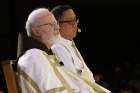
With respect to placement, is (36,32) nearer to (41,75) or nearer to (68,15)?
(41,75)

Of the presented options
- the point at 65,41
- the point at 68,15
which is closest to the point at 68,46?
the point at 65,41

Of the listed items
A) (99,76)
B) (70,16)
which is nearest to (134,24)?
(99,76)

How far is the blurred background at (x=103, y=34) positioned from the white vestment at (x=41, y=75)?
5.10 m

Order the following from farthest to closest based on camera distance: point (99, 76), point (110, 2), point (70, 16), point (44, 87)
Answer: point (110, 2) → point (99, 76) → point (70, 16) → point (44, 87)

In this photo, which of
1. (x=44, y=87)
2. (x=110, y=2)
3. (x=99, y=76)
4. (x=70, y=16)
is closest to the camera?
(x=44, y=87)

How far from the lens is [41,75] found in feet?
12.5

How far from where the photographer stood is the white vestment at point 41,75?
382 cm

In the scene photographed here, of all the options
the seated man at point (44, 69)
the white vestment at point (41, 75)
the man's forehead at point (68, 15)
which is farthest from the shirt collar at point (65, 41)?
the white vestment at point (41, 75)

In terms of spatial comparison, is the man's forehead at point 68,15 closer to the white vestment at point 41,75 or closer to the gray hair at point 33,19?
the gray hair at point 33,19

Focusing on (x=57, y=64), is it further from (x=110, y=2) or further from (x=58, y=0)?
(x=110, y=2)

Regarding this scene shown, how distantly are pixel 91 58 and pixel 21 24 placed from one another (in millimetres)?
1656

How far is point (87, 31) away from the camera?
10070mm

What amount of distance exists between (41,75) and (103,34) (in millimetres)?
6466

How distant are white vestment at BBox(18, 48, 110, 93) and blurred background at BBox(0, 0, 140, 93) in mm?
5103
